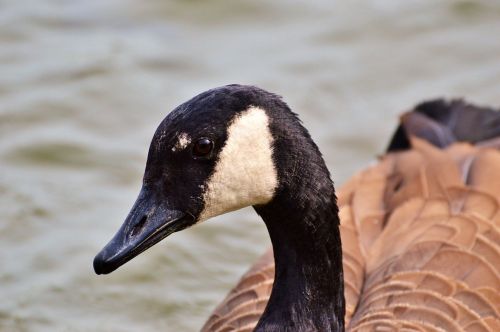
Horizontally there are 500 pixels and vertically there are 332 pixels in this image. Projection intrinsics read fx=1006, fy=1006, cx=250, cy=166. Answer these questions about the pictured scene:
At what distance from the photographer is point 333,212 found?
13.2 feet

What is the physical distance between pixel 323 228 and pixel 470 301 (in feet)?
3.52

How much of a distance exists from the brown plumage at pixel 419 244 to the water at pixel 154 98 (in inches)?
56.7

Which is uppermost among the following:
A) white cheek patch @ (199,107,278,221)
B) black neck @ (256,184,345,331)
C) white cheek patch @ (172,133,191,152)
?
white cheek patch @ (172,133,191,152)

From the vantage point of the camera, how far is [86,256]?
674 cm

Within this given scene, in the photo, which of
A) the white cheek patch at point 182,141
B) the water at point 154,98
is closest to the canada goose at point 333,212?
the white cheek patch at point 182,141

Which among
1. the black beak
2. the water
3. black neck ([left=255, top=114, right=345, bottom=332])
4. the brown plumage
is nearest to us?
the black beak

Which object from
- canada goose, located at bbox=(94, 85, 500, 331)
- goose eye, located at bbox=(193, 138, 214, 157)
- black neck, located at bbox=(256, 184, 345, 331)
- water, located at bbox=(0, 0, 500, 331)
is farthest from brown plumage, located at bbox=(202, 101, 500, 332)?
water, located at bbox=(0, 0, 500, 331)

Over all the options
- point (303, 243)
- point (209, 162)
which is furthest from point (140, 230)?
point (303, 243)

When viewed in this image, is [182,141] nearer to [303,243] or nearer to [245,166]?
[245,166]

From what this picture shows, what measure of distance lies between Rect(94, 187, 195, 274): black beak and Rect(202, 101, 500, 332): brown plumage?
1.07 m

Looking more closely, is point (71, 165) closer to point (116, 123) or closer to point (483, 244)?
point (116, 123)

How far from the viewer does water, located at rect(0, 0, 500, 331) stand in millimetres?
6605

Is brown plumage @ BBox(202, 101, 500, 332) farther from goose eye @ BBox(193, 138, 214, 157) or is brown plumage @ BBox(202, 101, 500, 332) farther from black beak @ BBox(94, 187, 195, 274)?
goose eye @ BBox(193, 138, 214, 157)

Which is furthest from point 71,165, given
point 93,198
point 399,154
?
point 399,154
